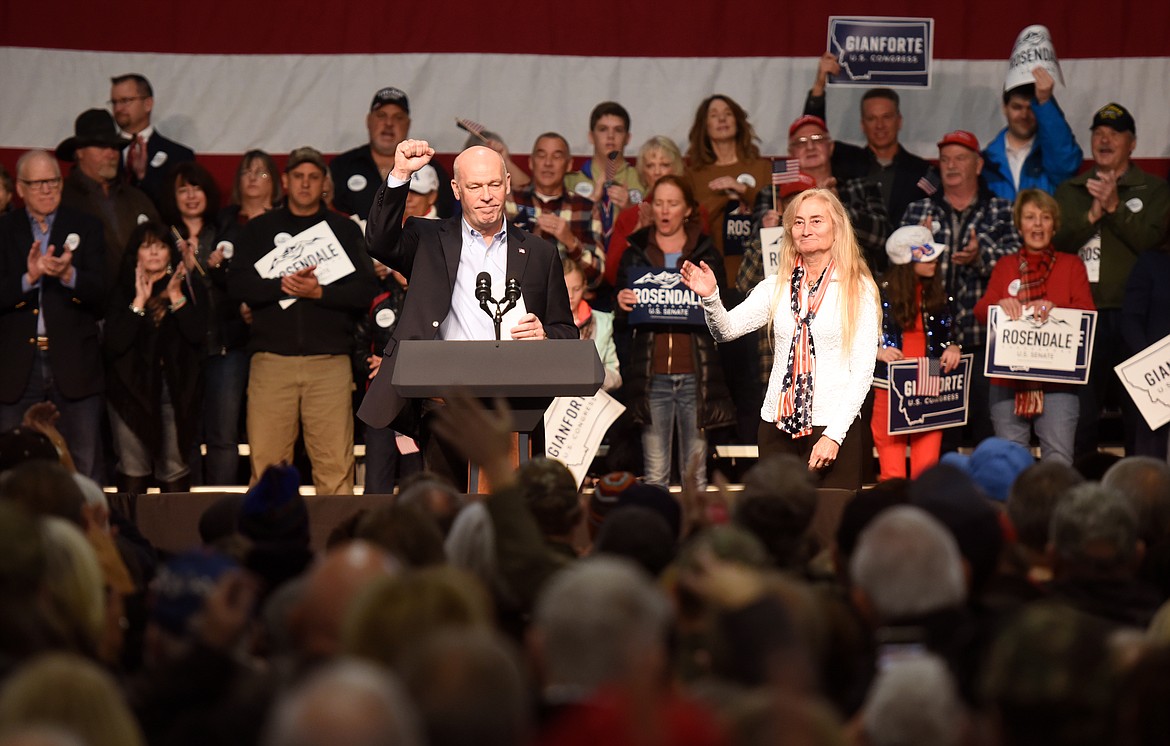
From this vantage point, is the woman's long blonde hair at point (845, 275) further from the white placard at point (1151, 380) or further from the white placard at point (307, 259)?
the white placard at point (307, 259)

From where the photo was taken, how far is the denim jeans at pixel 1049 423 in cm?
723

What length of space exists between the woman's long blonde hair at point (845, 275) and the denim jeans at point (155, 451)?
304cm

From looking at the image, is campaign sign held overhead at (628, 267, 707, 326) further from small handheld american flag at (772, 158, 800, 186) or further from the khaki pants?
the khaki pants

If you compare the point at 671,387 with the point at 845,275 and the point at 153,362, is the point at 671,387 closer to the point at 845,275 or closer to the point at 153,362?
the point at 845,275

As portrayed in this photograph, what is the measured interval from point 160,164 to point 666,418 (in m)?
2.96

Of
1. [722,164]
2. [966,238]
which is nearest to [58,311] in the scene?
[722,164]

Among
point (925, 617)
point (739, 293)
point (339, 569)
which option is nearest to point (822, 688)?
point (925, 617)

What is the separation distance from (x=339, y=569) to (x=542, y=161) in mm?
5107

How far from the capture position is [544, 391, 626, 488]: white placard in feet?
23.5

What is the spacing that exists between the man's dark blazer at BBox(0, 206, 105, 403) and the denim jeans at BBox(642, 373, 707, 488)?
96.9 inches

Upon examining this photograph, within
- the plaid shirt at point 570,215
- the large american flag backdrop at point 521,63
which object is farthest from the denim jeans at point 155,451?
the large american flag backdrop at point 521,63

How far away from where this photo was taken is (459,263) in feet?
17.7

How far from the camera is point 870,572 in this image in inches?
121

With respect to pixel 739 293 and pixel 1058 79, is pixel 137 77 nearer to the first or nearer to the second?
pixel 739 293
